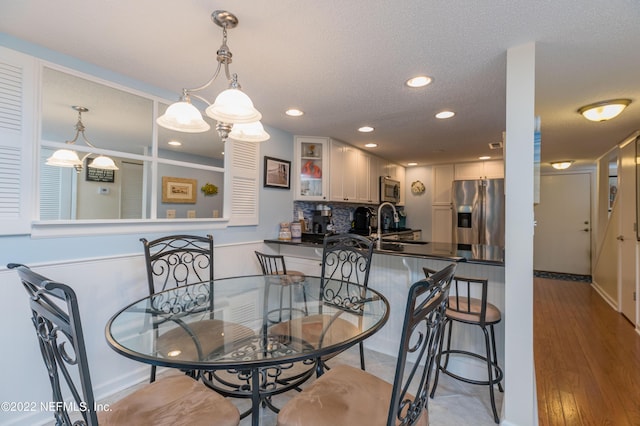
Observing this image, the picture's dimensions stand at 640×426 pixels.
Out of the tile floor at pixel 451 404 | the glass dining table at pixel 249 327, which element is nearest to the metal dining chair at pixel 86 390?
the glass dining table at pixel 249 327

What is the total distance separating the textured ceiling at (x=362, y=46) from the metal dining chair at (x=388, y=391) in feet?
4.08

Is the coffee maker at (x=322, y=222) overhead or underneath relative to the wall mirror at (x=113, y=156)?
underneath

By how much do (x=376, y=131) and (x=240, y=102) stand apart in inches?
91.7

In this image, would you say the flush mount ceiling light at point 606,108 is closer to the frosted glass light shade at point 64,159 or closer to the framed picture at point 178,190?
the framed picture at point 178,190

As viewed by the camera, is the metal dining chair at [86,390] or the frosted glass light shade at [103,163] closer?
the metal dining chair at [86,390]

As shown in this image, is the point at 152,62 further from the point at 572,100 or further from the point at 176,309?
the point at 572,100

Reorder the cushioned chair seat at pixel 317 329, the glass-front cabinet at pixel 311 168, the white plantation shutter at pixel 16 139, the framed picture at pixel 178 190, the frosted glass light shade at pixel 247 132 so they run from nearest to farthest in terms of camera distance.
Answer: the cushioned chair seat at pixel 317 329 → the white plantation shutter at pixel 16 139 → the frosted glass light shade at pixel 247 132 → the framed picture at pixel 178 190 → the glass-front cabinet at pixel 311 168

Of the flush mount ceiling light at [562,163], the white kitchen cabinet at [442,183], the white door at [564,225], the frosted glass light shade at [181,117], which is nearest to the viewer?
the frosted glass light shade at [181,117]

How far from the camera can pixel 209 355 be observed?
1.12 meters

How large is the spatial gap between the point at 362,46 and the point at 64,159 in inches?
78.6

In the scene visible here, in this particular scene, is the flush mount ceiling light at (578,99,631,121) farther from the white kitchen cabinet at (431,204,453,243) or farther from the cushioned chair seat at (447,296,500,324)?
the white kitchen cabinet at (431,204,453,243)

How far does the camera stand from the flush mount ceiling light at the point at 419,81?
2021 millimetres

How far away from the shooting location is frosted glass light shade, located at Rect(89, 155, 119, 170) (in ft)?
6.57

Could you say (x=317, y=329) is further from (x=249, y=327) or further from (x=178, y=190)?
(x=178, y=190)
